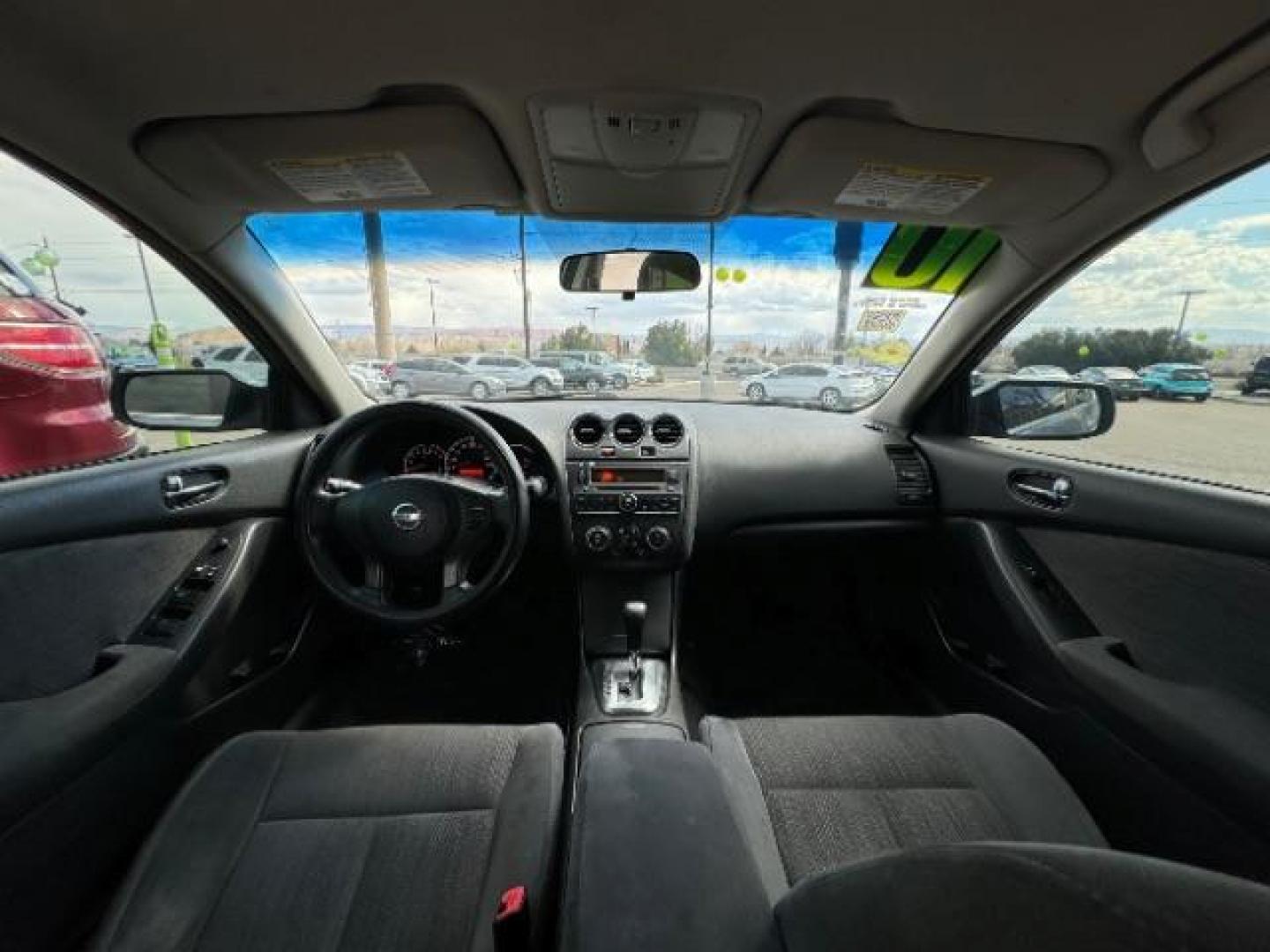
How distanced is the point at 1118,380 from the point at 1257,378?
0.41 meters

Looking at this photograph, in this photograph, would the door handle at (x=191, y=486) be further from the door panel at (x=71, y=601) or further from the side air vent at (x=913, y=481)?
the side air vent at (x=913, y=481)

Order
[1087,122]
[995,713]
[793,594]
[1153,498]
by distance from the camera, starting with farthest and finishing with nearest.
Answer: [793,594] → [995,713] → [1153,498] → [1087,122]

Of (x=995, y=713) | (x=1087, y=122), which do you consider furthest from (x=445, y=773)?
(x=1087, y=122)

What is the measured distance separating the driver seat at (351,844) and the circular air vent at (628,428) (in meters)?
1.11

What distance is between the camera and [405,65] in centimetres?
131

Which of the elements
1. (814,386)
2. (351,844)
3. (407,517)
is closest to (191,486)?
(407,517)

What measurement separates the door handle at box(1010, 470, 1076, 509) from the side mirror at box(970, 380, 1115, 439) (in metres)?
0.26

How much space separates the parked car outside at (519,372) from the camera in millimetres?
2662

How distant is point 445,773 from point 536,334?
170 centimetres

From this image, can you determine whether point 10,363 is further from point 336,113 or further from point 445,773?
point 445,773

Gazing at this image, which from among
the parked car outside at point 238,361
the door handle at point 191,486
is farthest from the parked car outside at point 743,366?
the door handle at point 191,486

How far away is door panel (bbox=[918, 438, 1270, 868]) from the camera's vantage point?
1.41 m

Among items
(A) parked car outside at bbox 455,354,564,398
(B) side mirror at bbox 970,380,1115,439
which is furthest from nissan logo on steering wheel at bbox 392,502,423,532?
(B) side mirror at bbox 970,380,1115,439

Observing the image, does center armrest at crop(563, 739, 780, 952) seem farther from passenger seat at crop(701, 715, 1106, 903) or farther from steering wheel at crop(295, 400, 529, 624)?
steering wheel at crop(295, 400, 529, 624)
